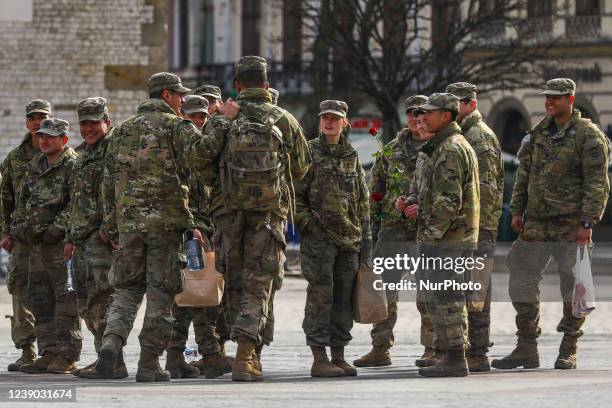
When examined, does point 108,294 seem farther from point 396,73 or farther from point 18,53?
point 396,73

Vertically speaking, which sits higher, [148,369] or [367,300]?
[367,300]

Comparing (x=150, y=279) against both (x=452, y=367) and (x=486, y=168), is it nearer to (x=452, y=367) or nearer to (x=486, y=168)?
(x=452, y=367)

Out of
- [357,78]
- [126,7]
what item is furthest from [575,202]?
[357,78]

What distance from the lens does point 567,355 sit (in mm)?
15430

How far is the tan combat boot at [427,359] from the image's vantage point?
51.9ft

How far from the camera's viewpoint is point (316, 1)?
174ft

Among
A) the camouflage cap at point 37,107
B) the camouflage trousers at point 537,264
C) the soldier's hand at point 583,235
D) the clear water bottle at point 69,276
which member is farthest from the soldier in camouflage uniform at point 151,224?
the soldier's hand at point 583,235

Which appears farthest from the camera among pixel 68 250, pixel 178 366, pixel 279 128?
pixel 68 250

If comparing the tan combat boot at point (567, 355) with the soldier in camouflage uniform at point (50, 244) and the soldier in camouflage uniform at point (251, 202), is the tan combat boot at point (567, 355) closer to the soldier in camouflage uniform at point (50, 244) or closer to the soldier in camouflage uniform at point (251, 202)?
the soldier in camouflage uniform at point (251, 202)

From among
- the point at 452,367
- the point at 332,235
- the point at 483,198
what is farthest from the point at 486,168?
the point at 452,367

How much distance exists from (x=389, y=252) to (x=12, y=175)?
2868 mm

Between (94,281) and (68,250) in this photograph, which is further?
(68,250)

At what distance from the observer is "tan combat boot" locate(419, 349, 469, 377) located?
14.3 m

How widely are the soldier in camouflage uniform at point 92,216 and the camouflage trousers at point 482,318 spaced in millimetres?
2538
